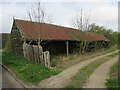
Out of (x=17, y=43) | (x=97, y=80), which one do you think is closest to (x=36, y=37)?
(x=17, y=43)

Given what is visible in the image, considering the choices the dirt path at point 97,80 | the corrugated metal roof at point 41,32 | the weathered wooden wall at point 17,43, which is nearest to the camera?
the dirt path at point 97,80

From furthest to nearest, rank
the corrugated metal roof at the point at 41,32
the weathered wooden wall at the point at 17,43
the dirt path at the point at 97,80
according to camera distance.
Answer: the weathered wooden wall at the point at 17,43 → the corrugated metal roof at the point at 41,32 → the dirt path at the point at 97,80

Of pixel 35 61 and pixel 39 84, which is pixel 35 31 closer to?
pixel 35 61

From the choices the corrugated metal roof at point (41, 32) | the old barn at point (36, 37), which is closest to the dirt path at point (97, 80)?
the corrugated metal roof at point (41, 32)

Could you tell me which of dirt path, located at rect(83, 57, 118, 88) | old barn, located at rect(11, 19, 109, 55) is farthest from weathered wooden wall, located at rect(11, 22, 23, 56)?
dirt path, located at rect(83, 57, 118, 88)

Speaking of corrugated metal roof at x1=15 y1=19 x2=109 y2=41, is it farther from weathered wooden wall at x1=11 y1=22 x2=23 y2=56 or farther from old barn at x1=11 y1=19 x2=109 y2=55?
weathered wooden wall at x1=11 y1=22 x2=23 y2=56

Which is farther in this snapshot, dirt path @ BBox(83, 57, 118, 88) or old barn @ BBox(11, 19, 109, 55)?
old barn @ BBox(11, 19, 109, 55)

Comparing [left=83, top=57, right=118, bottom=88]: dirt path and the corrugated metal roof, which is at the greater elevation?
the corrugated metal roof

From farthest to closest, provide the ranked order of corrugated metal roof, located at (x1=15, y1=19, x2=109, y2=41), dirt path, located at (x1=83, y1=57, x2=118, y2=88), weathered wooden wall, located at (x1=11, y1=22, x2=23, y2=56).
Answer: weathered wooden wall, located at (x1=11, y1=22, x2=23, y2=56)
corrugated metal roof, located at (x1=15, y1=19, x2=109, y2=41)
dirt path, located at (x1=83, y1=57, x2=118, y2=88)

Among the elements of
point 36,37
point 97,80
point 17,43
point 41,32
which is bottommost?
point 97,80

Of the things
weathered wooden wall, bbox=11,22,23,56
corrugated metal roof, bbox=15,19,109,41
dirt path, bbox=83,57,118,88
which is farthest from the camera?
weathered wooden wall, bbox=11,22,23,56

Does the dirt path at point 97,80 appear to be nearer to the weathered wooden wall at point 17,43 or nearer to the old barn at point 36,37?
the old barn at point 36,37

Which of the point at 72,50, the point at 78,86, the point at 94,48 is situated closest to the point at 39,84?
the point at 78,86

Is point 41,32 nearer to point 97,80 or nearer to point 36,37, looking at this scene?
point 36,37
